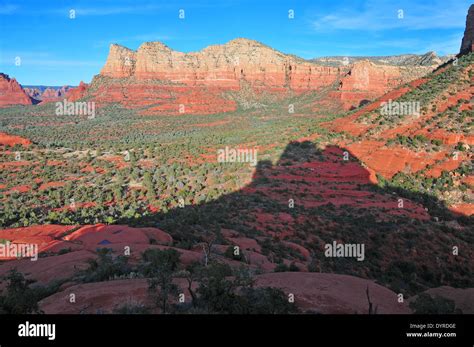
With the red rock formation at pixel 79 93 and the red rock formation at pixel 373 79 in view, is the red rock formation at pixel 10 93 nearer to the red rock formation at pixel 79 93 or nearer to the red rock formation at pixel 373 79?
the red rock formation at pixel 79 93

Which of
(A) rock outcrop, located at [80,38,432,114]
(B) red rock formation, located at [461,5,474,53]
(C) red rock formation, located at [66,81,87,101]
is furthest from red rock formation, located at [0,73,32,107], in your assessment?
(B) red rock formation, located at [461,5,474,53]

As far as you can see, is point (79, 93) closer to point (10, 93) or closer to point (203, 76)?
point (203, 76)

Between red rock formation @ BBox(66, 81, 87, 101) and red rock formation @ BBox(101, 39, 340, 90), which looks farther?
red rock formation @ BBox(66, 81, 87, 101)

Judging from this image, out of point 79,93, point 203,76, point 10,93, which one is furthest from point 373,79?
point 10,93

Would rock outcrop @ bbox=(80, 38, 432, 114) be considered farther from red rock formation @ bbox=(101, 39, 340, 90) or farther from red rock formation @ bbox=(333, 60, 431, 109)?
red rock formation @ bbox=(333, 60, 431, 109)

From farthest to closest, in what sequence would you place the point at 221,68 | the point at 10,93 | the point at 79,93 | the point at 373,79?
the point at 10,93 < the point at 79,93 < the point at 221,68 < the point at 373,79

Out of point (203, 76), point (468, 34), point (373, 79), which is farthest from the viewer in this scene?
point (203, 76)

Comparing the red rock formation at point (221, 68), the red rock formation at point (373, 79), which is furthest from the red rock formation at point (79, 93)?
the red rock formation at point (373, 79)
